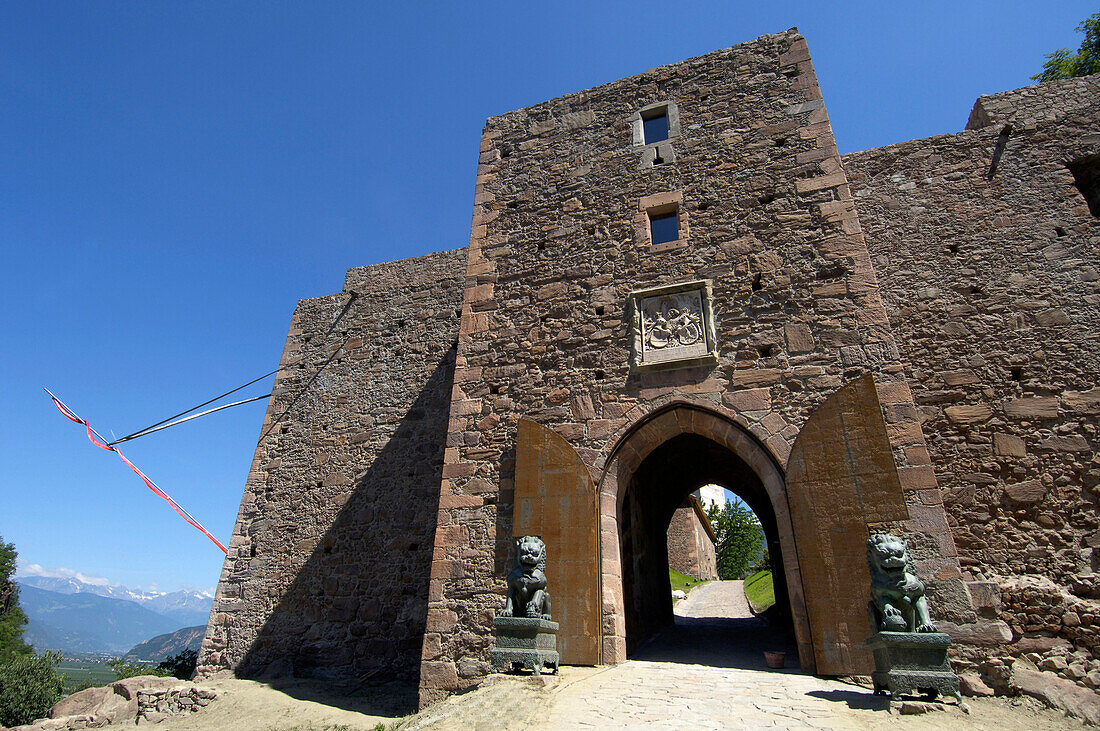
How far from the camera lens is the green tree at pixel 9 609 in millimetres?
25531

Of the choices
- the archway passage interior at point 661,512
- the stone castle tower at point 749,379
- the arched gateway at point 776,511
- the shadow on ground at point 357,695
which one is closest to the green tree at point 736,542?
the archway passage interior at point 661,512

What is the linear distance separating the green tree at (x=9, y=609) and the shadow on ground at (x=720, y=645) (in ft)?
99.7

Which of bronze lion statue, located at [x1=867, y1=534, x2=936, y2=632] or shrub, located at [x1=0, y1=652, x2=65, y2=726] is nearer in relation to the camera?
bronze lion statue, located at [x1=867, y1=534, x2=936, y2=632]

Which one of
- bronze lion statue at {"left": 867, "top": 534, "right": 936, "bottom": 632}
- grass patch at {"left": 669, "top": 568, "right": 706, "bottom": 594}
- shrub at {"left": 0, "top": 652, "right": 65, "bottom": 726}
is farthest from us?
grass patch at {"left": 669, "top": 568, "right": 706, "bottom": 594}

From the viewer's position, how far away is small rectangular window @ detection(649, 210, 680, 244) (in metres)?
7.79

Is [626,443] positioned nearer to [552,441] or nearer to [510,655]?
[552,441]

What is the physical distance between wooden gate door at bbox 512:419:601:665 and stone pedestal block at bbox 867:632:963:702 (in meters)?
2.68

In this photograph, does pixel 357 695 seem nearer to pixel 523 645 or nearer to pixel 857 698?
pixel 523 645

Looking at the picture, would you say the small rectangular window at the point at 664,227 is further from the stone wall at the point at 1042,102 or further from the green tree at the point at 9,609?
the green tree at the point at 9,609

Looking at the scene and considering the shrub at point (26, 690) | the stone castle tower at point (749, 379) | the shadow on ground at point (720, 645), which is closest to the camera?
the stone castle tower at point (749, 379)

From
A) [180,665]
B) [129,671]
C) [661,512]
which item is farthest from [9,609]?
[661,512]

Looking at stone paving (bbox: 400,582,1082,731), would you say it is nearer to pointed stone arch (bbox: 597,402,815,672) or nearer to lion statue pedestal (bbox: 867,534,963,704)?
lion statue pedestal (bbox: 867,534,963,704)

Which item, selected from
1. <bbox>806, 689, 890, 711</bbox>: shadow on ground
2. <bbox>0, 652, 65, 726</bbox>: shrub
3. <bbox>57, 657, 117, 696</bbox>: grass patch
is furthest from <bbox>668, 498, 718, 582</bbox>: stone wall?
<bbox>0, 652, 65, 726</bbox>: shrub

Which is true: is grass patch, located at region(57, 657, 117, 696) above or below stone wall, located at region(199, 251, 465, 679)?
below
